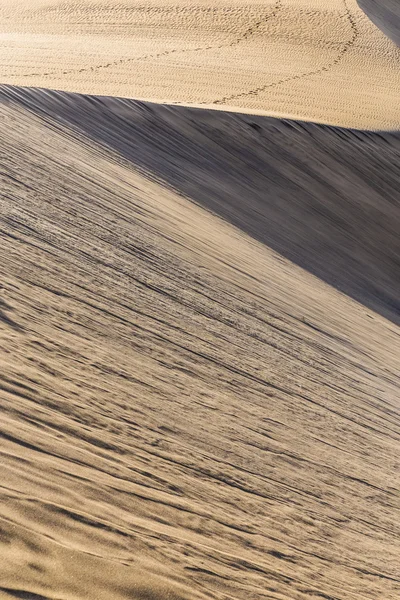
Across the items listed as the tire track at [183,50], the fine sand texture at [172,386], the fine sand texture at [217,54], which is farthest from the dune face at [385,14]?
the fine sand texture at [172,386]

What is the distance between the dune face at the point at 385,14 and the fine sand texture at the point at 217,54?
1.84 feet

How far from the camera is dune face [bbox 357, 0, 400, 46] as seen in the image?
23872 mm

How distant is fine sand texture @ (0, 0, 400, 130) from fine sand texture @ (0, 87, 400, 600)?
4.27 m

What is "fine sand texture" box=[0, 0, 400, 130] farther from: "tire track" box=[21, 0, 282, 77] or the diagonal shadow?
the diagonal shadow

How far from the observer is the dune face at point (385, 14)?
78.3 feet

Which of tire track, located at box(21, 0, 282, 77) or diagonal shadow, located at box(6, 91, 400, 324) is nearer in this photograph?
diagonal shadow, located at box(6, 91, 400, 324)

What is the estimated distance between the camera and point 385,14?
26078 millimetres

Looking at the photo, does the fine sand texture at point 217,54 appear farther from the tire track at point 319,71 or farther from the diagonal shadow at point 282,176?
the diagonal shadow at point 282,176

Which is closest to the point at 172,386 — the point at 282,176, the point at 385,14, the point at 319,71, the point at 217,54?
the point at 282,176

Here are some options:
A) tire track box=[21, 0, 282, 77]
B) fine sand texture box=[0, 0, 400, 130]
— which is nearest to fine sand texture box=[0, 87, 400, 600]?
tire track box=[21, 0, 282, 77]

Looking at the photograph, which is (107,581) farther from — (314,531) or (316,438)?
(316,438)

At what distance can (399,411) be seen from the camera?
20.4 feet

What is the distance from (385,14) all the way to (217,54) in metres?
10.9

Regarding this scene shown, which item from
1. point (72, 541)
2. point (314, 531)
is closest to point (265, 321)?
point (314, 531)
